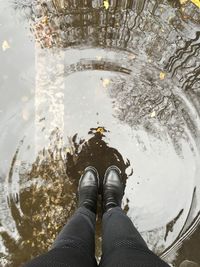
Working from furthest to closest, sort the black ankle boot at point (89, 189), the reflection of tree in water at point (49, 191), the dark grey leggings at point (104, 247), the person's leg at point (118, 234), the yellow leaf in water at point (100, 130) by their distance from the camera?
the yellow leaf in water at point (100, 130)
the reflection of tree in water at point (49, 191)
the black ankle boot at point (89, 189)
the person's leg at point (118, 234)
the dark grey leggings at point (104, 247)

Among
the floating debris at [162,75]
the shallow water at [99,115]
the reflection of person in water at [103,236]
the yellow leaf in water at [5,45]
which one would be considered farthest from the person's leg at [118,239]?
the yellow leaf in water at [5,45]

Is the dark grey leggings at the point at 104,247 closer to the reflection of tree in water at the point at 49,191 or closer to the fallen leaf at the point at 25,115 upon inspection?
the reflection of tree in water at the point at 49,191

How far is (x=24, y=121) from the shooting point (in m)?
2.62

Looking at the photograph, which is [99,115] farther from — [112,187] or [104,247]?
[104,247]

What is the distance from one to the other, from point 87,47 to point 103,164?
Result: 0.97 meters

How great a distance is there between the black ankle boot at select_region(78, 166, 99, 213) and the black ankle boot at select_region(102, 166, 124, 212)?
7 centimetres

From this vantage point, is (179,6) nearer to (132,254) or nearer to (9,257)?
(132,254)

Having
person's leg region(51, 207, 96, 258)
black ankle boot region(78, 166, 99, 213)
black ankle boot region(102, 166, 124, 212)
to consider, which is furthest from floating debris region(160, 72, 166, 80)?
person's leg region(51, 207, 96, 258)

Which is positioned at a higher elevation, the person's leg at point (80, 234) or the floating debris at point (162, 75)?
the floating debris at point (162, 75)

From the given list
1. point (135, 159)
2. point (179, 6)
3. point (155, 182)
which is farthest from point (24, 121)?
point (179, 6)

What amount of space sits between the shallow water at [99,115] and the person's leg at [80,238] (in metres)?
0.16

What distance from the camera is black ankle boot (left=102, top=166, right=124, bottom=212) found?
2.44 meters

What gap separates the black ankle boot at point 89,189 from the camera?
2404 mm

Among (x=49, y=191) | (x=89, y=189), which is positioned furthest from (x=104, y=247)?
(x=49, y=191)
